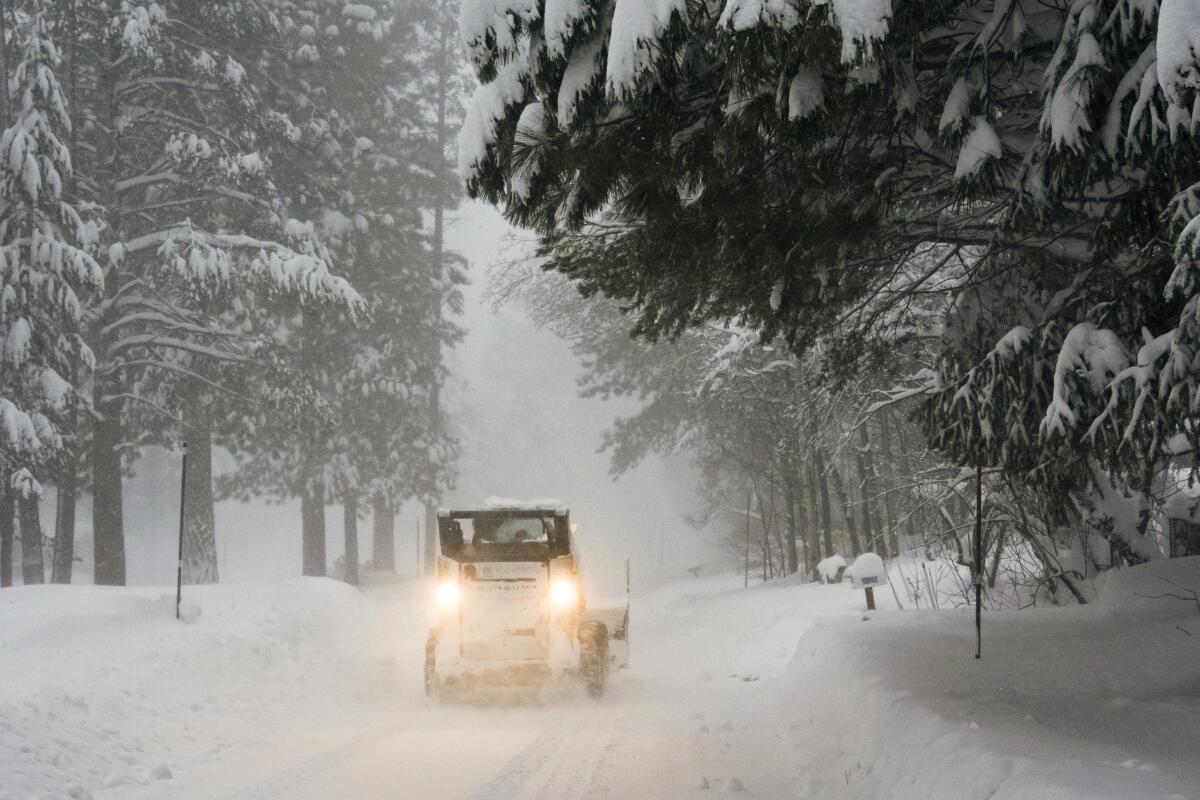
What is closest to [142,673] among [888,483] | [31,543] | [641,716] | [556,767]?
[556,767]

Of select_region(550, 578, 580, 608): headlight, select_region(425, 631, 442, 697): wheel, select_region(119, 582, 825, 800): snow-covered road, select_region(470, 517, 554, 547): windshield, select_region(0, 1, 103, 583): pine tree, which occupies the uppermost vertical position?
select_region(0, 1, 103, 583): pine tree

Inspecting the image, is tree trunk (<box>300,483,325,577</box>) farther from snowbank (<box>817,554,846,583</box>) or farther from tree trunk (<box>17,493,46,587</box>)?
snowbank (<box>817,554,846,583</box>)

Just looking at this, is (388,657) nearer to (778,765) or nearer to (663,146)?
(778,765)

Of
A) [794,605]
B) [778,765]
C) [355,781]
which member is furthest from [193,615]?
[794,605]

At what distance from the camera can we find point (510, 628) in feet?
31.9

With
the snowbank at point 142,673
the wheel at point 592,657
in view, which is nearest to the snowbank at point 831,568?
the snowbank at point 142,673

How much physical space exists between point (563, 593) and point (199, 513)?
12707mm

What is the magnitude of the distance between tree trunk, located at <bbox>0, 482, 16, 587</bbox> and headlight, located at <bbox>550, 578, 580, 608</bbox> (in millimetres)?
10004

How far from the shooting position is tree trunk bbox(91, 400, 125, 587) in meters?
16.5

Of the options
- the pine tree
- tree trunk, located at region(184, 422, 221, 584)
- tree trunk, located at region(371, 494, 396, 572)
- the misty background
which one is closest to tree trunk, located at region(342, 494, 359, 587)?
tree trunk, located at region(371, 494, 396, 572)

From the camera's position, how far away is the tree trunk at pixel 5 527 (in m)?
15.1

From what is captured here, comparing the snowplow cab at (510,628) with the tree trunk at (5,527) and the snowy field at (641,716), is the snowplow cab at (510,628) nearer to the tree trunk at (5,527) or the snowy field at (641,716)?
the snowy field at (641,716)

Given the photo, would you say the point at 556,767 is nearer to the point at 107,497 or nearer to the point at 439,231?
the point at 107,497

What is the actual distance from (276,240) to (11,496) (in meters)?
6.93
